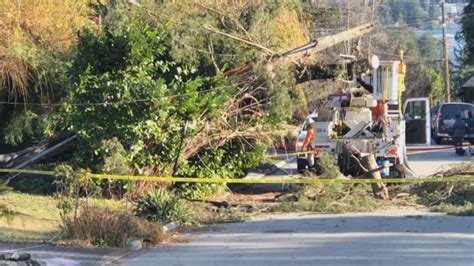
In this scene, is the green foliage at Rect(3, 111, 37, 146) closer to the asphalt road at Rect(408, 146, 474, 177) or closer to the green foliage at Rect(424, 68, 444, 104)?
the asphalt road at Rect(408, 146, 474, 177)

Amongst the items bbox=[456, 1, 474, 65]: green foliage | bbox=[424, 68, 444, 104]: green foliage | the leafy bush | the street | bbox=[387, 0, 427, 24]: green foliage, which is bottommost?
the street

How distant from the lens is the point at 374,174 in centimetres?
1767

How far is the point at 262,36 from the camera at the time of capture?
63.7ft

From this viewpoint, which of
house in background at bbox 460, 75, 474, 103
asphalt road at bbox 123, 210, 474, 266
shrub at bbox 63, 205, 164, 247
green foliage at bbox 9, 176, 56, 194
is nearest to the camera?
asphalt road at bbox 123, 210, 474, 266

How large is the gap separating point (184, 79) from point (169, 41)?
3.73ft

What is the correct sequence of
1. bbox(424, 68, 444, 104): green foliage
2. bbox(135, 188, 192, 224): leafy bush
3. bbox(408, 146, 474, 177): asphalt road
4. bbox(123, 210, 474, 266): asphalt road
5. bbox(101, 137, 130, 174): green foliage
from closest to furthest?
bbox(123, 210, 474, 266): asphalt road → bbox(135, 188, 192, 224): leafy bush → bbox(101, 137, 130, 174): green foliage → bbox(408, 146, 474, 177): asphalt road → bbox(424, 68, 444, 104): green foliage

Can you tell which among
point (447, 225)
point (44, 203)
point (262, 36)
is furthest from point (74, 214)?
point (262, 36)

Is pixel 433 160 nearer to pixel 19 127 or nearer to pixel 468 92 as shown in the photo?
pixel 19 127

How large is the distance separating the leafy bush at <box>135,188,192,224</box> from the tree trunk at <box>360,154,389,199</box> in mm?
4999

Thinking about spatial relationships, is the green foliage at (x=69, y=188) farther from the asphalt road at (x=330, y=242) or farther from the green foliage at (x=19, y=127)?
the green foliage at (x=19, y=127)

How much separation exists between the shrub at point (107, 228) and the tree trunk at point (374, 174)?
21.9 ft

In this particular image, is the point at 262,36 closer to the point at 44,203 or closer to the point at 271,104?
the point at 271,104

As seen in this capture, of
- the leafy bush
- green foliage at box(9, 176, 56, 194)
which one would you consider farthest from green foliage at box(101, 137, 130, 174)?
green foliage at box(9, 176, 56, 194)

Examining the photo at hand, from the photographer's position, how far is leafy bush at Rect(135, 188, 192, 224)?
14.0 meters
